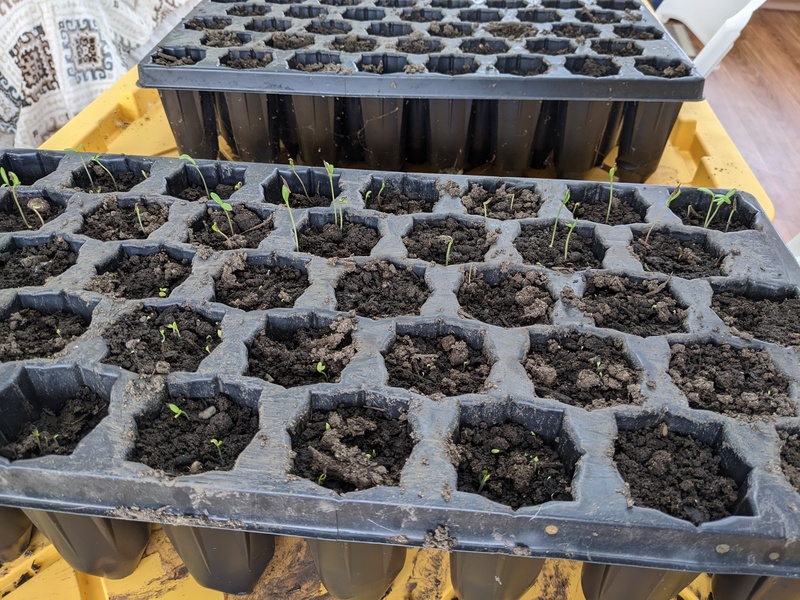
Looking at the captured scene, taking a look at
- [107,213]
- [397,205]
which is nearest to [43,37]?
[107,213]

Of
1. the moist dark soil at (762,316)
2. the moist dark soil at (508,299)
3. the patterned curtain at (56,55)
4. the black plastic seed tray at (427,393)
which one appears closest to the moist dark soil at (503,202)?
the black plastic seed tray at (427,393)

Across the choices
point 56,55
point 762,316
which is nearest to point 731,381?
point 762,316

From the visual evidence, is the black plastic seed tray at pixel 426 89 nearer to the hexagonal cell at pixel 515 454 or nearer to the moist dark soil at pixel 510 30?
the moist dark soil at pixel 510 30

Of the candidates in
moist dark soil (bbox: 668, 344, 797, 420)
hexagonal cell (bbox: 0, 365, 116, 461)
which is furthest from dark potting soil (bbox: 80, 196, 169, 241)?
moist dark soil (bbox: 668, 344, 797, 420)

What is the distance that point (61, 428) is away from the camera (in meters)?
0.89

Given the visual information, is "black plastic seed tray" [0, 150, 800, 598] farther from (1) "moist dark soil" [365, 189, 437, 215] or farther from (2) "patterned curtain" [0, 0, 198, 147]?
(2) "patterned curtain" [0, 0, 198, 147]

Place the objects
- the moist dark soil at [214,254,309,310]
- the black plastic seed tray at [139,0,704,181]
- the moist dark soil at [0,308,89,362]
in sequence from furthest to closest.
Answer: the black plastic seed tray at [139,0,704,181] → the moist dark soil at [214,254,309,310] → the moist dark soil at [0,308,89,362]

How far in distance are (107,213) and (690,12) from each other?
230cm

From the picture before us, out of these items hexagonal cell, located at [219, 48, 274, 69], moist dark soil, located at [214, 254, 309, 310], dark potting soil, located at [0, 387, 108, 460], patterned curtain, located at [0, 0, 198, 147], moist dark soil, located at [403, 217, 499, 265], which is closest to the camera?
dark potting soil, located at [0, 387, 108, 460]

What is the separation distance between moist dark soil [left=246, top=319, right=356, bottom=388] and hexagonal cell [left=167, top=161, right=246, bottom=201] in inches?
19.4

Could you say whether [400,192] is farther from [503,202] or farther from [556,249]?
[556,249]

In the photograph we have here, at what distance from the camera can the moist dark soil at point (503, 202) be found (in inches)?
49.8

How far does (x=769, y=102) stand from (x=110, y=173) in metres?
3.32

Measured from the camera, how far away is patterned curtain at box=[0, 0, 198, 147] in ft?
6.89
